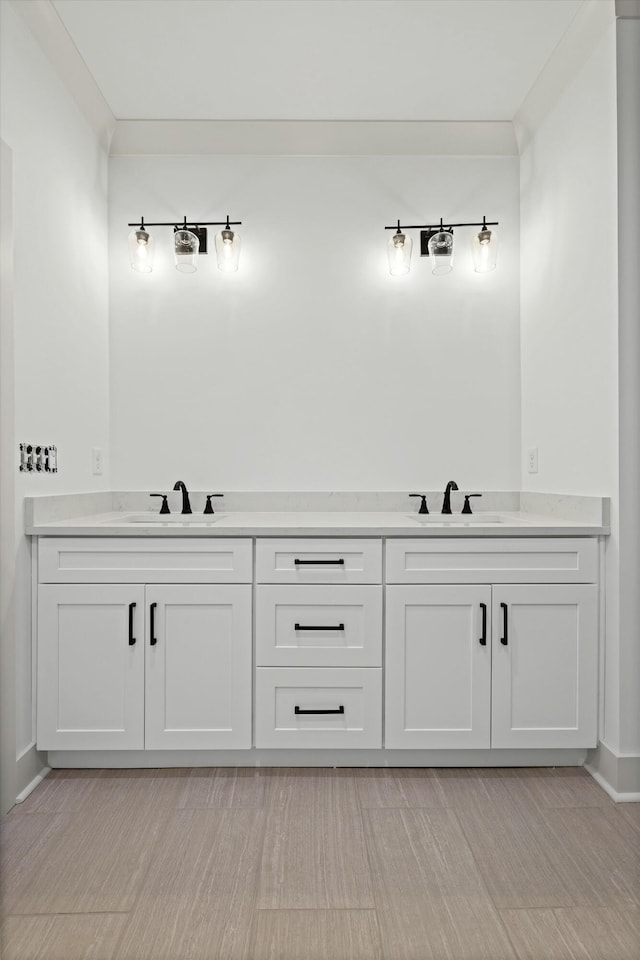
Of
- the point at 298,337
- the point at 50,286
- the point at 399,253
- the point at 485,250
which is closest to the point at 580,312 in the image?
the point at 485,250

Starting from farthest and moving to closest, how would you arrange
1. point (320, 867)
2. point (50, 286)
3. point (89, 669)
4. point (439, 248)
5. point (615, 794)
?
point (439, 248) < point (50, 286) < point (89, 669) < point (615, 794) < point (320, 867)

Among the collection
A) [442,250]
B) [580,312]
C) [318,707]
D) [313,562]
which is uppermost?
[442,250]

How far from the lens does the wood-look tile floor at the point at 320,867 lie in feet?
4.65

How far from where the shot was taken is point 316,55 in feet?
7.90

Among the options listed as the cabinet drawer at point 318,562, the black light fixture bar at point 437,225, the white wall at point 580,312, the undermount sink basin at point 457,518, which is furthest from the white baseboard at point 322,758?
the black light fixture bar at point 437,225

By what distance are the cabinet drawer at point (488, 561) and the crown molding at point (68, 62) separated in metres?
2.14

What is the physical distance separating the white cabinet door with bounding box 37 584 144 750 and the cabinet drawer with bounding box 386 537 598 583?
95cm

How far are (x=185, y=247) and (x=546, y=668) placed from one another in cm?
220

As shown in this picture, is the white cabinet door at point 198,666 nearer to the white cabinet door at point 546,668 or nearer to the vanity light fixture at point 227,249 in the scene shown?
the white cabinet door at point 546,668

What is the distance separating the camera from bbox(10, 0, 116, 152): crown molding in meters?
2.16

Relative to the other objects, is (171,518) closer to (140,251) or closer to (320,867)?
(140,251)

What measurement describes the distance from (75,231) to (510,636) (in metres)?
2.29

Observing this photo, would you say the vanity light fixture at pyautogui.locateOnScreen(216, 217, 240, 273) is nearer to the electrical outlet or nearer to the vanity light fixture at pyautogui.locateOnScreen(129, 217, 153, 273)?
the vanity light fixture at pyautogui.locateOnScreen(129, 217, 153, 273)

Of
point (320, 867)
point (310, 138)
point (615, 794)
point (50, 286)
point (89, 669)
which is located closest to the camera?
point (320, 867)
